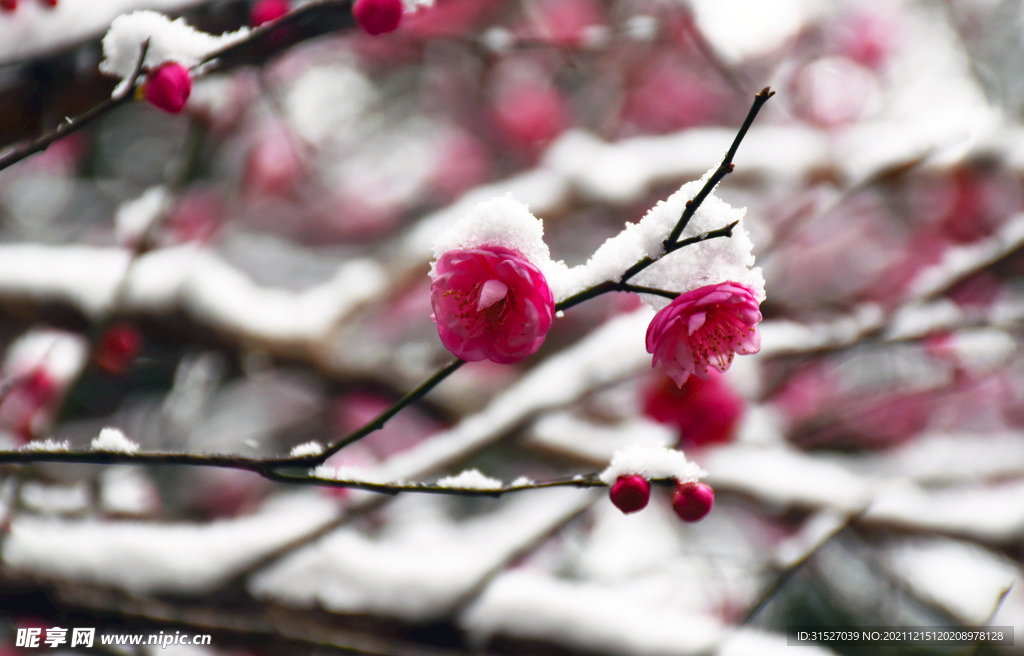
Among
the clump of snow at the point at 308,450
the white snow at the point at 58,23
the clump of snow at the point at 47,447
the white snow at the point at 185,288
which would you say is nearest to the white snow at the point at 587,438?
the white snow at the point at 185,288

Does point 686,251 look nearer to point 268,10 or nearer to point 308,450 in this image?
point 308,450

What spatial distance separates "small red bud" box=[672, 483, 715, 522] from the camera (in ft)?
2.60

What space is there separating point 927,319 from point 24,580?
2833mm

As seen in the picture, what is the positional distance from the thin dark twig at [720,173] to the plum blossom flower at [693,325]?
3.0 inches

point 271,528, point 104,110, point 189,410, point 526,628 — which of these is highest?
point 189,410

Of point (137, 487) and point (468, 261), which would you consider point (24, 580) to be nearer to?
point (137, 487)

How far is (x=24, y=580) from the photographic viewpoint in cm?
149

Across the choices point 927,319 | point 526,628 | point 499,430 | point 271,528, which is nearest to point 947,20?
point 927,319

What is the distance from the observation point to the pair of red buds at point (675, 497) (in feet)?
2.54

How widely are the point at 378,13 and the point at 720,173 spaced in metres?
0.59

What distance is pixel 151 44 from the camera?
84cm

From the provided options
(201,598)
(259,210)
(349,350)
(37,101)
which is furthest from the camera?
(259,210)

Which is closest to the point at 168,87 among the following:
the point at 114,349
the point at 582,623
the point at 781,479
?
the point at 582,623

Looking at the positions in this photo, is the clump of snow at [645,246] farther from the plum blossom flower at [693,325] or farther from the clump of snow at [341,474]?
the clump of snow at [341,474]
